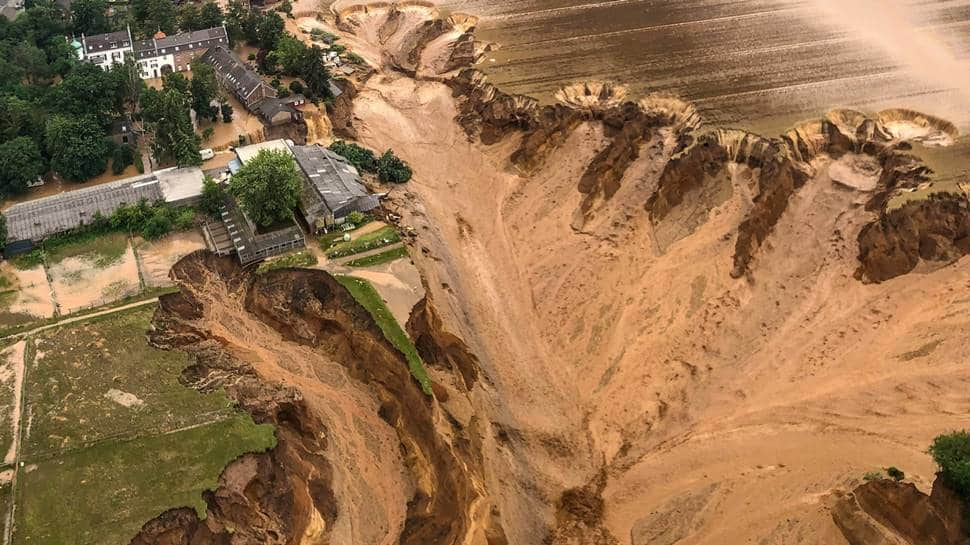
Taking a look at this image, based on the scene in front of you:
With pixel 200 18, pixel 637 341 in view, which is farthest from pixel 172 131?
pixel 637 341

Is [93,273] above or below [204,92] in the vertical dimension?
below

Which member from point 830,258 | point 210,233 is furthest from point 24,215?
point 830,258

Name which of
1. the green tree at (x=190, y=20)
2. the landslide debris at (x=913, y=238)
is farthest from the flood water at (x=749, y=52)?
the green tree at (x=190, y=20)

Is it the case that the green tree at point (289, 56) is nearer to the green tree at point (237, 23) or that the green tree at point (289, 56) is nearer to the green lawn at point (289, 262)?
the green tree at point (237, 23)

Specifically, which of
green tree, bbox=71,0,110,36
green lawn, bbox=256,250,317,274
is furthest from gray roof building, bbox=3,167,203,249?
green tree, bbox=71,0,110,36

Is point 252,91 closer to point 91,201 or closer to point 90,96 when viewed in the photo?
point 90,96

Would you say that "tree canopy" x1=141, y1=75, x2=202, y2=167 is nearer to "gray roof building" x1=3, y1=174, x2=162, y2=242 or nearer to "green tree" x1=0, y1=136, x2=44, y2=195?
"gray roof building" x1=3, y1=174, x2=162, y2=242

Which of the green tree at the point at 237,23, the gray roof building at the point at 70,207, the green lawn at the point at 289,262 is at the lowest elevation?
the green lawn at the point at 289,262

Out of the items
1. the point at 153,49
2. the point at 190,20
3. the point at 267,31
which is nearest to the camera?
the point at 153,49
